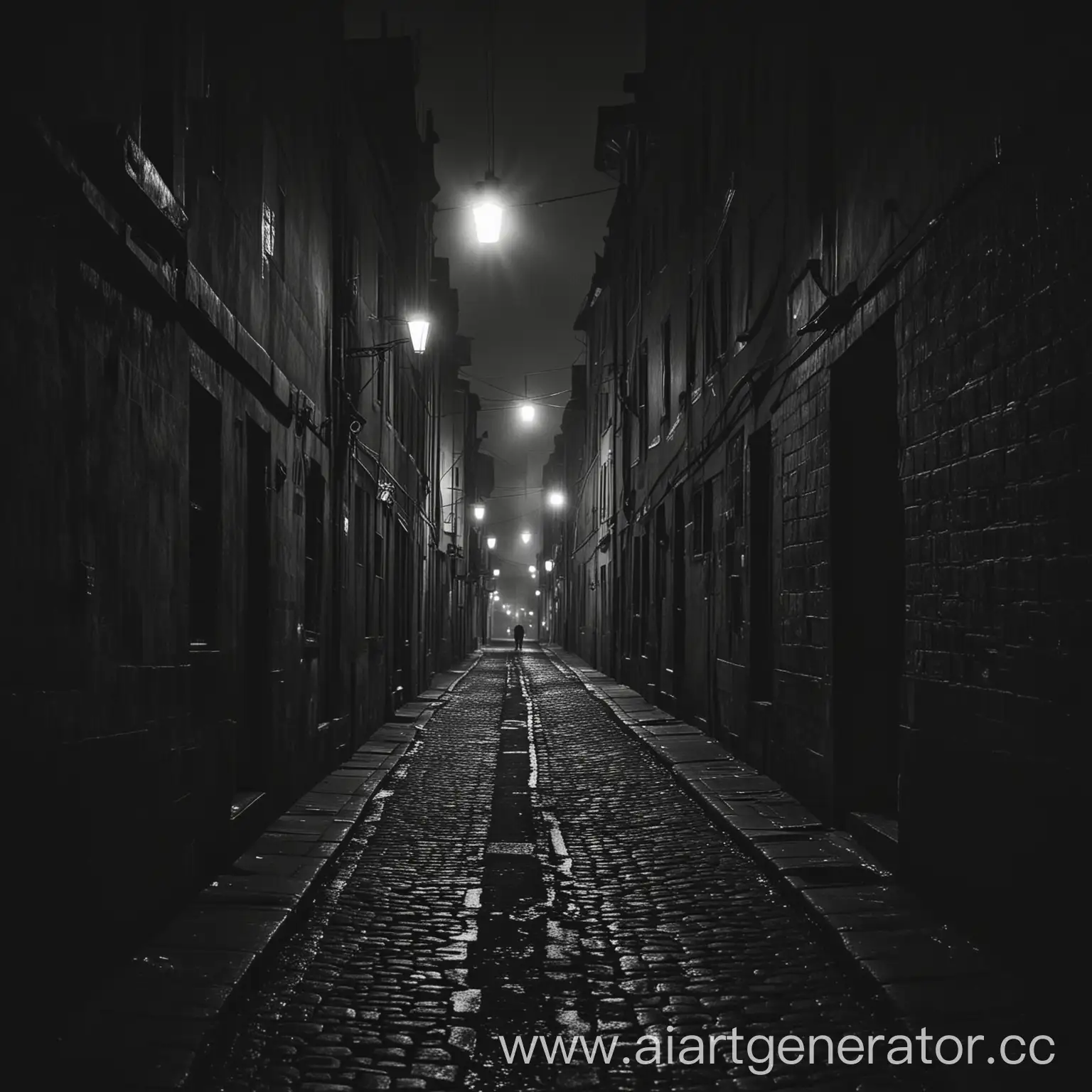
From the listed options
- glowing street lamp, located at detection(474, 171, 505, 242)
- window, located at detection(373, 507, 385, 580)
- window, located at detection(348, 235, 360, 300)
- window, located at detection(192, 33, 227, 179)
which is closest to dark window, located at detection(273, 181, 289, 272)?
window, located at detection(192, 33, 227, 179)

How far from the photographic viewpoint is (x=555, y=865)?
794 cm

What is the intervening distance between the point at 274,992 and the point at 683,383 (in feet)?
47.7

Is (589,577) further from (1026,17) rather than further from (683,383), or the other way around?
(1026,17)

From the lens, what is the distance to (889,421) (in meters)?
9.06

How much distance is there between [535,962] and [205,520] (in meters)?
3.69

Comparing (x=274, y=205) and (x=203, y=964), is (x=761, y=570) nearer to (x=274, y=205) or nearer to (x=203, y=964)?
(x=274, y=205)

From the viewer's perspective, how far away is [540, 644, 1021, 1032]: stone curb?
4.86 metres

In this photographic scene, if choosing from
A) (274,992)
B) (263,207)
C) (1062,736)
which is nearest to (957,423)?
(1062,736)

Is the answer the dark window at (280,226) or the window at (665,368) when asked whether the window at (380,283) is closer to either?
the window at (665,368)

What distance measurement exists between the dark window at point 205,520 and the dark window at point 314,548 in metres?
3.38

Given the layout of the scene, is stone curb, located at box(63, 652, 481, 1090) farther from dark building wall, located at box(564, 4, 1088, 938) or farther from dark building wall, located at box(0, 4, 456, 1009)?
dark building wall, located at box(564, 4, 1088, 938)

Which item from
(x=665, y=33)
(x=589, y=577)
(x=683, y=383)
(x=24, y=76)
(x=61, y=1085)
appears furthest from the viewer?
(x=589, y=577)

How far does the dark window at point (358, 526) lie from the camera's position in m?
14.5

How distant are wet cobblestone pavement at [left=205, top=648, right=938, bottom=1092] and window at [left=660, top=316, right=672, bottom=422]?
1158 centimetres
